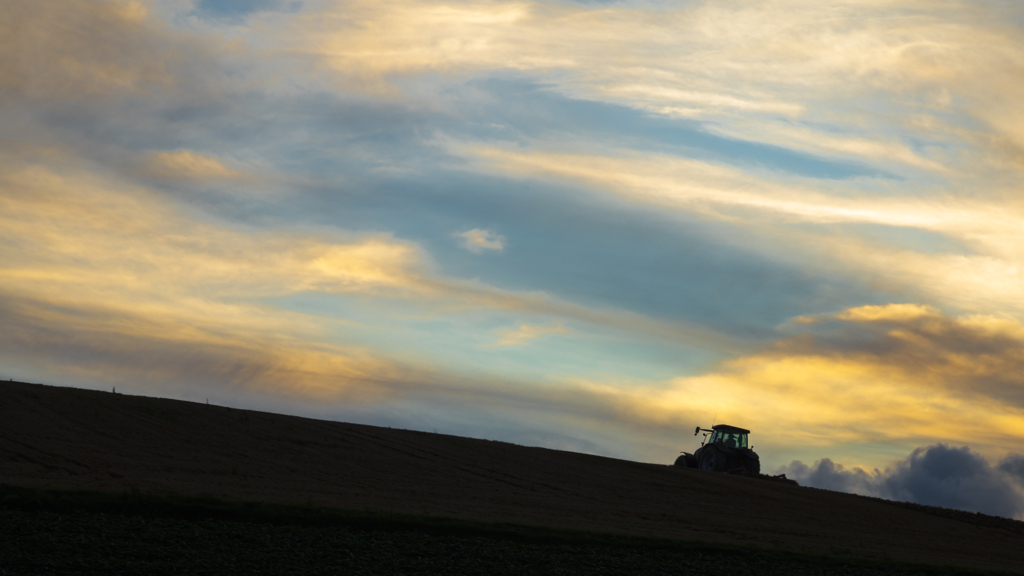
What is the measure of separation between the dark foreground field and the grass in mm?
62

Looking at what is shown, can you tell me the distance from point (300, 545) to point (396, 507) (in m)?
5.24

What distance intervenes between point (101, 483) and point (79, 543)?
522 cm

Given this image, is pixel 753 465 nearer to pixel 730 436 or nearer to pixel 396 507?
pixel 730 436

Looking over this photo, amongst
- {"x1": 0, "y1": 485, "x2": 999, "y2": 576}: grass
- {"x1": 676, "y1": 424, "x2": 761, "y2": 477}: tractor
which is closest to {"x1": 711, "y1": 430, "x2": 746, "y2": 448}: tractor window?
{"x1": 676, "y1": 424, "x2": 761, "y2": 477}: tractor

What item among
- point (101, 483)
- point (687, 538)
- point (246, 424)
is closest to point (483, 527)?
point (687, 538)

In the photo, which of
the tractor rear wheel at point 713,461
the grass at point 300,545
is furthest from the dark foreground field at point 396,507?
the tractor rear wheel at point 713,461

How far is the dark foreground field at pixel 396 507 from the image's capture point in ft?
50.9

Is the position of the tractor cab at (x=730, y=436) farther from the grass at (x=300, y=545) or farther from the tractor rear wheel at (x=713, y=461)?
the grass at (x=300, y=545)

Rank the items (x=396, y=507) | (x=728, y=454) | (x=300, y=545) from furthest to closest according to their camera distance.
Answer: (x=728, y=454) → (x=396, y=507) → (x=300, y=545)

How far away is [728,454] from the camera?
43.6 metres

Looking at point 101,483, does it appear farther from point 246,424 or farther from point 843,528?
point 843,528

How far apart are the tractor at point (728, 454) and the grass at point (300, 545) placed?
22.5 m

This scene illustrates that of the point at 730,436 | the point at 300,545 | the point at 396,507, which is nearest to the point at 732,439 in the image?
the point at 730,436

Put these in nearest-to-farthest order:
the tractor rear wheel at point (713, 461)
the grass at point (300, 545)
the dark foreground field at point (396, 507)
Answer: the grass at point (300, 545)
the dark foreground field at point (396, 507)
the tractor rear wheel at point (713, 461)
